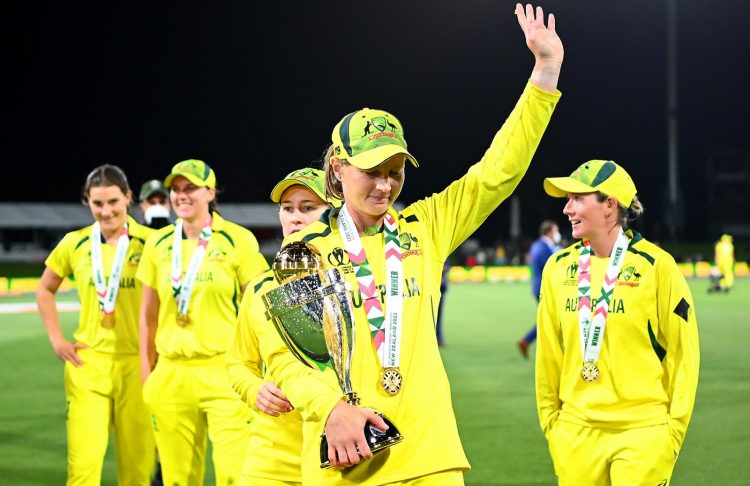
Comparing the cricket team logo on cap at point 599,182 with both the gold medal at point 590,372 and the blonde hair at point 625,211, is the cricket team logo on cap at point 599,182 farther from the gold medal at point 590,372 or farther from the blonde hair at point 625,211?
the gold medal at point 590,372

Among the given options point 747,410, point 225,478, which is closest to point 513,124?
point 225,478

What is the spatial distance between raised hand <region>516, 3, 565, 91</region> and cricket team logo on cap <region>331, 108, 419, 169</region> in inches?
21.5

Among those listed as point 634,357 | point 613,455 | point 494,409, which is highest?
point 634,357

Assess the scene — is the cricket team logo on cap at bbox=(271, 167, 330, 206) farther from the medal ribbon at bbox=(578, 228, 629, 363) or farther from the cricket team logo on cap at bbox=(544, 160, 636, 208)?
the medal ribbon at bbox=(578, 228, 629, 363)

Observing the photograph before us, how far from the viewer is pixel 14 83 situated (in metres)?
60.3

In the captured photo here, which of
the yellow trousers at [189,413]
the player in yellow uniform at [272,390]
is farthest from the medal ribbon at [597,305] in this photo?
the yellow trousers at [189,413]

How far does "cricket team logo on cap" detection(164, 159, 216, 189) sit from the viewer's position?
5.79 metres

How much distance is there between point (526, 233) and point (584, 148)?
7.81 m

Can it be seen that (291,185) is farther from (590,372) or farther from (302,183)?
(590,372)

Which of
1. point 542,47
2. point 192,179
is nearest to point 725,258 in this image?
point 192,179

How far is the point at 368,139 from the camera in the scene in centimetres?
283

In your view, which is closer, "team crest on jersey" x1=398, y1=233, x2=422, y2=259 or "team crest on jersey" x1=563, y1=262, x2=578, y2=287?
"team crest on jersey" x1=398, y1=233, x2=422, y2=259

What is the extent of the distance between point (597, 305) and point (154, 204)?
5323 millimetres

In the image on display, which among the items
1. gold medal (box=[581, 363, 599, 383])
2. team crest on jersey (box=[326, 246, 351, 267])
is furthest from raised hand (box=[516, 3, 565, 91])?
gold medal (box=[581, 363, 599, 383])
